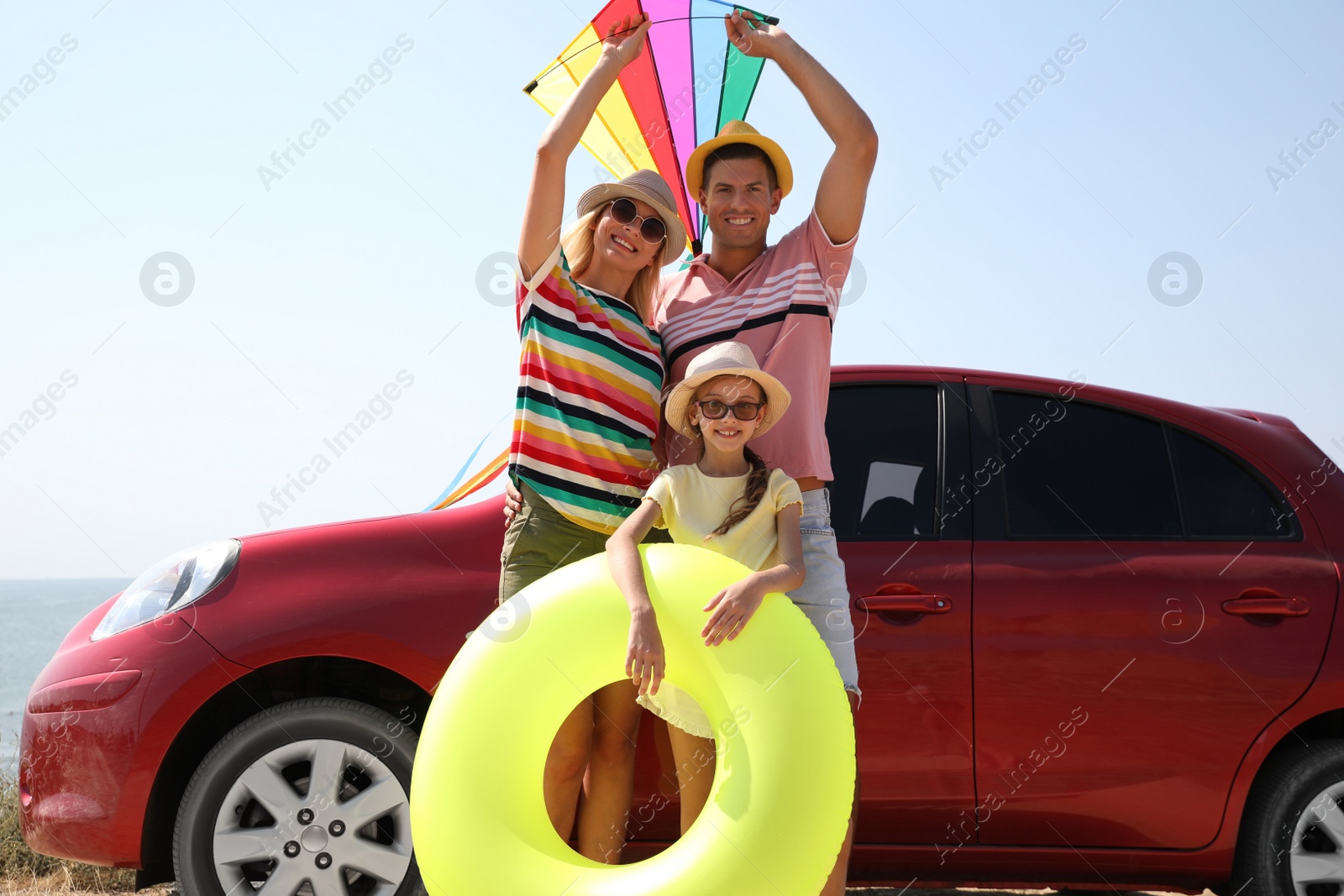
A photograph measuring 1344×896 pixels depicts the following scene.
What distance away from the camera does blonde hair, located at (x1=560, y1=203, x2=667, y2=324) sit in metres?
2.59

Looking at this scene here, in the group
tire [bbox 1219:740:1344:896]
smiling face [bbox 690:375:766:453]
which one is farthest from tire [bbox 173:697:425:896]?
tire [bbox 1219:740:1344:896]

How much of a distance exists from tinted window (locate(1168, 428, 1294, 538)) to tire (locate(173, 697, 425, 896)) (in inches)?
97.1

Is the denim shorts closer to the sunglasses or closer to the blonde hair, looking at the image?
the sunglasses

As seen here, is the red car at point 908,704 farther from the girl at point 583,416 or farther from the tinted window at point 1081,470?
the girl at point 583,416

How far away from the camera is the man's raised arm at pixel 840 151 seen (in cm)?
240

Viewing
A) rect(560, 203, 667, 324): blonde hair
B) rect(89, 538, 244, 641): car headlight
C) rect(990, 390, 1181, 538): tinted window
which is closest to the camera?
rect(560, 203, 667, 324): blonde hair

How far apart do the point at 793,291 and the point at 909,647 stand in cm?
107

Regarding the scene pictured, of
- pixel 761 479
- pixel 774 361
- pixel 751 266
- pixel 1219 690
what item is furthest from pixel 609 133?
pixel 1219 690

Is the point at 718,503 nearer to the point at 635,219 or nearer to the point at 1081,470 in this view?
the point at 635,219

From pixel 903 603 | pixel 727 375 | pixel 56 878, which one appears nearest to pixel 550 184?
pixel 727 375

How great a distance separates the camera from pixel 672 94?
12.8 ft

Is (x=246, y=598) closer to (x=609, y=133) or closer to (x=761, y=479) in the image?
(x=761, y=479)

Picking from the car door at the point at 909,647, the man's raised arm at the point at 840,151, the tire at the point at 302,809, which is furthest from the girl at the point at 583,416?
the car door at the point at 909,647

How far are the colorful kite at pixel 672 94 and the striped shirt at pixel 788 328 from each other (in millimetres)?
1049
